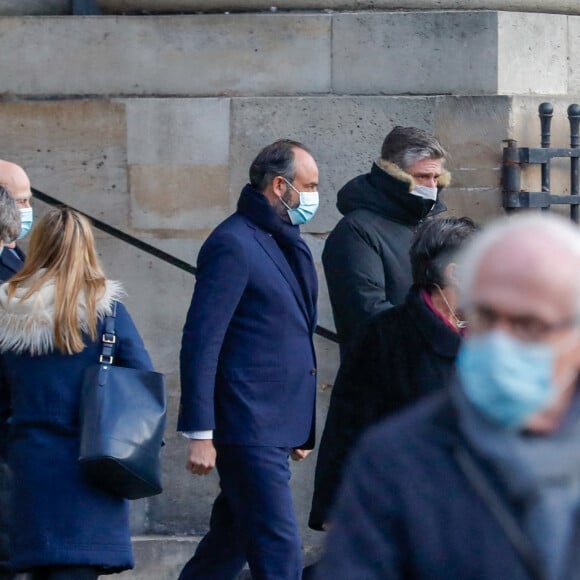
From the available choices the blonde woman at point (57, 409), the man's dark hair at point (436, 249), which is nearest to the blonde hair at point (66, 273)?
the blonde woman at point (57, 409)

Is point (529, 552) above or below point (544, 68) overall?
below

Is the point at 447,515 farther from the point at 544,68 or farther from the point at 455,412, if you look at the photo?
the point at 544,68

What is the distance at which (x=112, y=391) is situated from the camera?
14.8 ft

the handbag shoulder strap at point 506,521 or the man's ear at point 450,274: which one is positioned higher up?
the man's ear at point 450,274

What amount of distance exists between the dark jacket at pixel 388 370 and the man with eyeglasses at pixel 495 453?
173 cm

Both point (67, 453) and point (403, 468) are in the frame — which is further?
point (67, 453)

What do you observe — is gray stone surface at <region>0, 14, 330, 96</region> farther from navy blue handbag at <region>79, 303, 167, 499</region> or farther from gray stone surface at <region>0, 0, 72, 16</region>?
navy blue handbag at <region>79, 303, 167, 499</region>

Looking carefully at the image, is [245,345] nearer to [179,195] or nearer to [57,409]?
[57,409]

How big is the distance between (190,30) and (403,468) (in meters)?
4.33

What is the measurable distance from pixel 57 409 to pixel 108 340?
240 mm

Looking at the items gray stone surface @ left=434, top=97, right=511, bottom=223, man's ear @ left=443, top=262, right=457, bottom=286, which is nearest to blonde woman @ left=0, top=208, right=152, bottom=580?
man's ear @ left=443, top=262, right=457, bottom=286

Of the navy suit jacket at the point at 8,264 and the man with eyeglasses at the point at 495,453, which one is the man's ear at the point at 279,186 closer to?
the navy suit jacket at the point at 8,264

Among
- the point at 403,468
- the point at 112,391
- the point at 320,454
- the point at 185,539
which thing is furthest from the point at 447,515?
the point at 185,539

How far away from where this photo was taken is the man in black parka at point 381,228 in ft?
17.1
